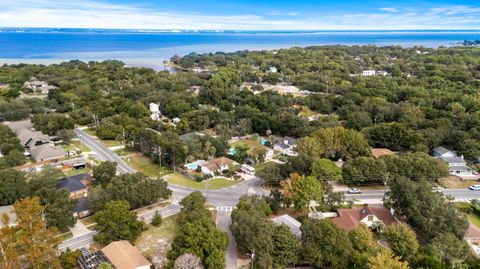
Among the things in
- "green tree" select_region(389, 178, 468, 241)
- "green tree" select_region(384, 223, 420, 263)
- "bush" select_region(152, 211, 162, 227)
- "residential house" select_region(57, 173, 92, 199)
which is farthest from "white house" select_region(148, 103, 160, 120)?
"green tree" select_region(384, 223, 420, 263)

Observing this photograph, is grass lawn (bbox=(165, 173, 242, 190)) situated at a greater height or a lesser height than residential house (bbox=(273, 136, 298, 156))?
lesser

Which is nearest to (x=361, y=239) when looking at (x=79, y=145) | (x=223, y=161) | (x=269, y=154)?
(x=223, y=161)

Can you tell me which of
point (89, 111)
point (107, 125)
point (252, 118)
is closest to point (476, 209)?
point (252, 118)

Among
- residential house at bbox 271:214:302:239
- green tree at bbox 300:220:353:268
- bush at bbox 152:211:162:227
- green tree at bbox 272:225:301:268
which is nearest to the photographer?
green tree at bbox 300:220:353:268

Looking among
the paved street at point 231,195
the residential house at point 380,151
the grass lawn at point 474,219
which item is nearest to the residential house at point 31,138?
the paved street at point 231,195

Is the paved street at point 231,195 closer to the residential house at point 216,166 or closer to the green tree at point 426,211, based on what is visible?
the residential house at point 216,166

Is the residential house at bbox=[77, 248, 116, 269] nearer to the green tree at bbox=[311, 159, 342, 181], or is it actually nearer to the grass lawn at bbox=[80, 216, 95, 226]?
the grass lawn at bbox=[80, 216, 95, 226]
